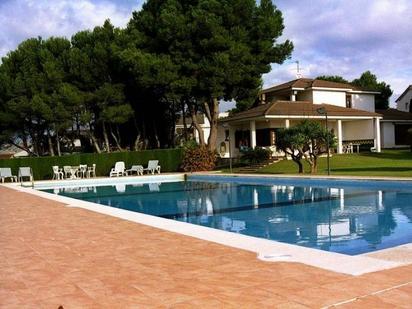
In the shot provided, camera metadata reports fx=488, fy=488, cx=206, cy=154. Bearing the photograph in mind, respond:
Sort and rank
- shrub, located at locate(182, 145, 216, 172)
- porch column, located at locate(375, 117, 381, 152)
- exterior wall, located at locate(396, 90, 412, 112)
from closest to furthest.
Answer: shrub, located at locate(182, 145, 216, 172)
porch column, located at locate(375, 117, 381, 152)
exterior wall, located at locate(396, 90, 412, 112)

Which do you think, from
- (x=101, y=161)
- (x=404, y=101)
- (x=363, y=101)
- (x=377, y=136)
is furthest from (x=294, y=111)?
(x=404, y=101)

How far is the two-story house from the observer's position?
3122 cm

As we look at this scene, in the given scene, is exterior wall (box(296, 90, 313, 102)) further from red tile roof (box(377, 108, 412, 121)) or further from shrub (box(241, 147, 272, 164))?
shrub (box(241, 147, 272, 164))

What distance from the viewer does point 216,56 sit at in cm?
2873

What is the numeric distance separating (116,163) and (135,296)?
25.1 m

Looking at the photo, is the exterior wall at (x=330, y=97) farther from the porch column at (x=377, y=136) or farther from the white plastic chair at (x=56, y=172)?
the white plastic chair at (x=56, y=172)

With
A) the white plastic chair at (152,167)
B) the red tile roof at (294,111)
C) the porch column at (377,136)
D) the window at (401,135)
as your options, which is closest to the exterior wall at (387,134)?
the window at (401,135)

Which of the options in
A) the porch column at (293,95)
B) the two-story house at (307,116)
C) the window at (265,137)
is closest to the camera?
the two-story house at (307,116)

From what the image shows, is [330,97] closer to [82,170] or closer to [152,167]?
[152,167]

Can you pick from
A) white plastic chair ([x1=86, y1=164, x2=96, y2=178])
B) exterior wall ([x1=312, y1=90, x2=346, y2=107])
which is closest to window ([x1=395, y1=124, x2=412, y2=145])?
exterior wall ([x1=312, y1=90, x2=346, y2=107])

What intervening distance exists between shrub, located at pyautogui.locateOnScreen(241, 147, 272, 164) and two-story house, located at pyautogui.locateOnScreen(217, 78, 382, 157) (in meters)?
1.57

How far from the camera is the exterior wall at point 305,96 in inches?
1383

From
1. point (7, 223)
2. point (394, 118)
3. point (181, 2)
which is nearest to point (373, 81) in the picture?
point (394, 118)

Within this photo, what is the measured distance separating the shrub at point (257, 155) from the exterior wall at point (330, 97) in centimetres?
824
